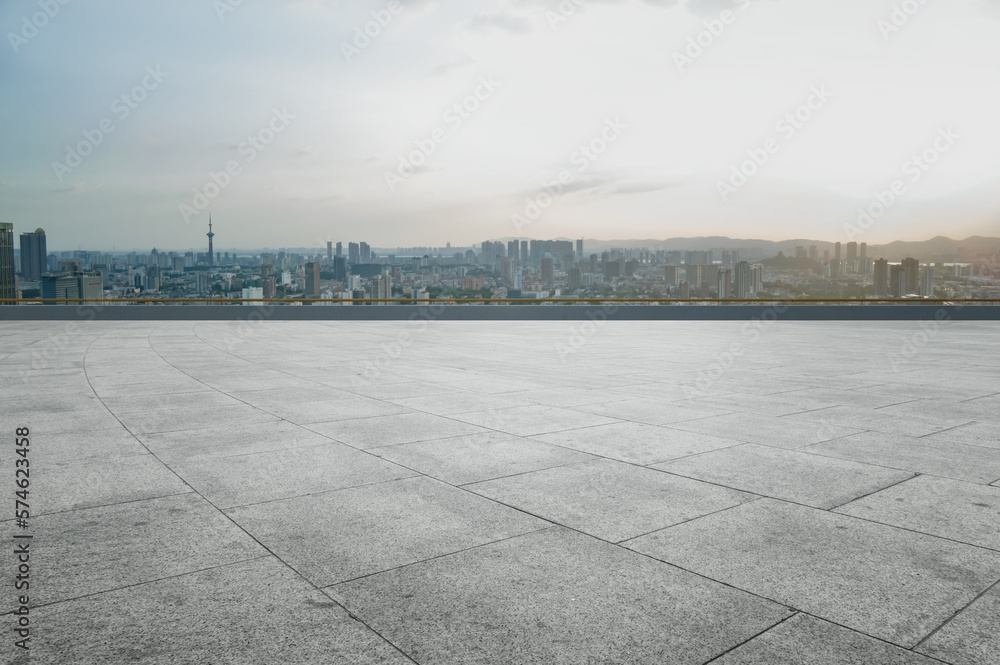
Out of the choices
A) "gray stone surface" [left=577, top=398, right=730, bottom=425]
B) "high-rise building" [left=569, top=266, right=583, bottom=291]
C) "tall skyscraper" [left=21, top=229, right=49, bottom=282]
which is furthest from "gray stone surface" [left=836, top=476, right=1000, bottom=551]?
"tall skyscraper" [left=21, top=229, right=49, bottom=282]

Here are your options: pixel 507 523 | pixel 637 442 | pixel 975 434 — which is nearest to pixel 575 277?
pixel 975 434

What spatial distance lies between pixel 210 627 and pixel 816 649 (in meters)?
3.00

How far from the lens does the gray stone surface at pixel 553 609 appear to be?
3268 mm

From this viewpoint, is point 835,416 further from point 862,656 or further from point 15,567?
point 15,567

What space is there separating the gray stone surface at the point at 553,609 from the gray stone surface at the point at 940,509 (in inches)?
79.1

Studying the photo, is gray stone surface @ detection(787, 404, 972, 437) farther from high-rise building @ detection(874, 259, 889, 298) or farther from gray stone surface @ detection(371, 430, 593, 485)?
high-rise building @ detection(874, 259, 889, 298)

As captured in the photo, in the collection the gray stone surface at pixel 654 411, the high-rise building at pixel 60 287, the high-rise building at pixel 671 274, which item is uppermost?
the high-rise building at pixel 671 274

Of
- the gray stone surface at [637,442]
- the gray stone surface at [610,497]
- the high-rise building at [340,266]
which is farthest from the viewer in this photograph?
the high-rise building at [340,266]

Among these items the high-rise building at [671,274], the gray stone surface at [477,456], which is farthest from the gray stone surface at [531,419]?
the high-rise building at [671,274]

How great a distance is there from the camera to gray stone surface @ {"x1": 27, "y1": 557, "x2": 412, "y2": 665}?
Answer: 10.6ft

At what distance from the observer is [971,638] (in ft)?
11.1

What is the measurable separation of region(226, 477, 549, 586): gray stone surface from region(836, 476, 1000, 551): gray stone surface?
2.65 meters

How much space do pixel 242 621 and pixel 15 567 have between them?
1815mm

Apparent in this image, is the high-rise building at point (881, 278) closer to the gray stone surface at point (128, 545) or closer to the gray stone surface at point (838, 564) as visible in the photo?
the gray stone surface at point (838, 564)
